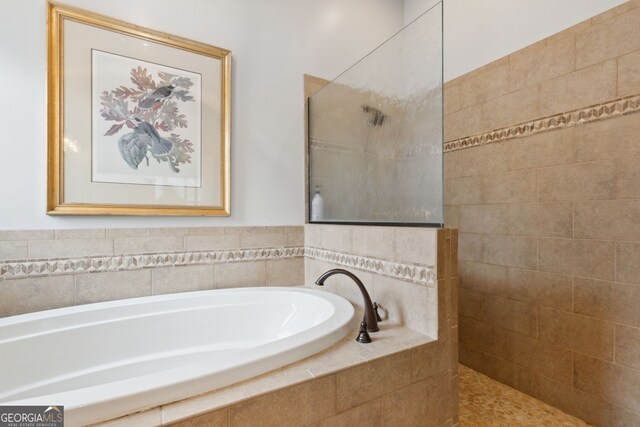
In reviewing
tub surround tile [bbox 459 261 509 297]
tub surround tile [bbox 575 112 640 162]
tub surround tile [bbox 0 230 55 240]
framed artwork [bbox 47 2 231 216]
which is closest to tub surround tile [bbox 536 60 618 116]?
tub surround tile [bbox 575 112 640 162]

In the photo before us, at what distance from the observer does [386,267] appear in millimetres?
1436

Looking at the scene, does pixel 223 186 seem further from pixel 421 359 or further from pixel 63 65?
pixel 421 359

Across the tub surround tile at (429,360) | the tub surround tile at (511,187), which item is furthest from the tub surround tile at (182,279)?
the tub surround tile at (511,187)

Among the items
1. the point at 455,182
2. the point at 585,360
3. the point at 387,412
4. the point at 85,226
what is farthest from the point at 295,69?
the point at 585,360

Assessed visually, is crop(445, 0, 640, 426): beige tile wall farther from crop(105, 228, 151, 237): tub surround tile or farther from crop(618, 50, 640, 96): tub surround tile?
crop(105, 228, 151, 237): tub surround tile

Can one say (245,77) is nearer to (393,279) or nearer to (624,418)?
(393,279)

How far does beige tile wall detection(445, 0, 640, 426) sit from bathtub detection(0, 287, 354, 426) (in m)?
1.11

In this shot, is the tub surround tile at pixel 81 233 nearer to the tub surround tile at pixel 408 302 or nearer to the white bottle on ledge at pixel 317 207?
the white bottle on ledge at pixel 317 207

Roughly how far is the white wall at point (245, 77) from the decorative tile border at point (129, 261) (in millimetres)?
177

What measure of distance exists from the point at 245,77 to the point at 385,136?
39.6 inches

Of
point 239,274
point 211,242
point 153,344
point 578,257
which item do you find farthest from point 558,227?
point 153,344

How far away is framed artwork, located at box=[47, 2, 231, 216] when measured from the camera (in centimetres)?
146

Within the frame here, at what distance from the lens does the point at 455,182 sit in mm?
2152

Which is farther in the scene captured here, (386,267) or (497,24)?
(497,24)
